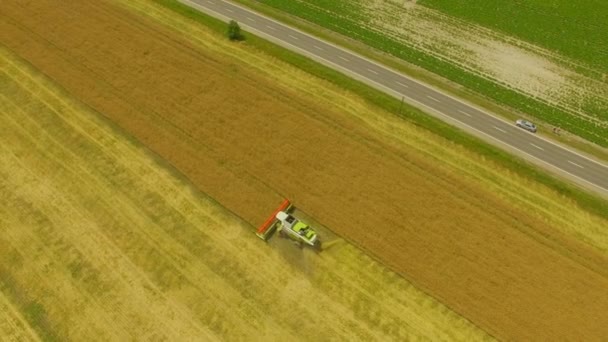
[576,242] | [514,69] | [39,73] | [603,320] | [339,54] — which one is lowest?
[39,73]

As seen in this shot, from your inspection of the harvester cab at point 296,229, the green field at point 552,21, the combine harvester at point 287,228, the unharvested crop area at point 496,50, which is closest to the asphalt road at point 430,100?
the unharvested crop area at point 496,50

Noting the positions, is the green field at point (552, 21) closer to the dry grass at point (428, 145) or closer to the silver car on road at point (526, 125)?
the silver car on road at point (526, 125)

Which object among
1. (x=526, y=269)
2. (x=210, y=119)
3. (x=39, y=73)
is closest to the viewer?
(x=526, y=269)

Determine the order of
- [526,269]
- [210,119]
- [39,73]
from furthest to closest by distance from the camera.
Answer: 1. [39,73]
2. [210,119]
3. [526,269]

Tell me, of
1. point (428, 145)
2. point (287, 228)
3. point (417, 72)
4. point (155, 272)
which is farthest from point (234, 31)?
point (155, 272)

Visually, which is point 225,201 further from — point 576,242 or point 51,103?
point 576,242

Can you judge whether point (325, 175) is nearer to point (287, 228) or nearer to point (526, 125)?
point (287, 228)

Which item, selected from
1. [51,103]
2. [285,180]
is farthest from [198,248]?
[51,103]
